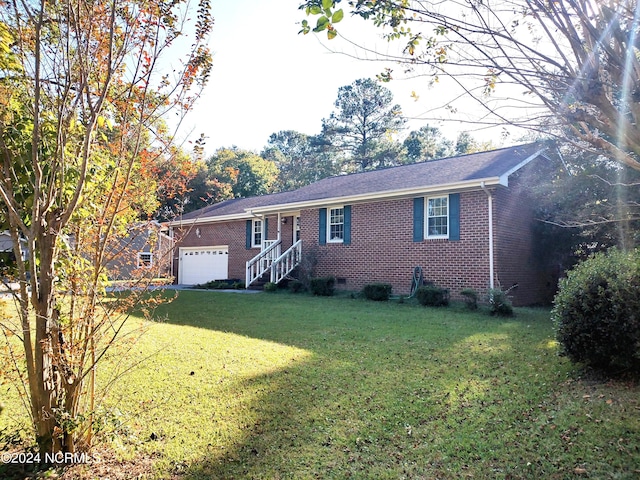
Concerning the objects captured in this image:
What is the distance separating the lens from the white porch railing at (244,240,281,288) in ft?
54.4

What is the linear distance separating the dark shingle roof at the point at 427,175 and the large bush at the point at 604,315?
22.8ft

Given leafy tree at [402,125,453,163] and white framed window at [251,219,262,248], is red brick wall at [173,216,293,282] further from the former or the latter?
leafy tree at [402,125,453,163]

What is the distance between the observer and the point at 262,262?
671 inches

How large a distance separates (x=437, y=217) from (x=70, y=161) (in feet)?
36.5

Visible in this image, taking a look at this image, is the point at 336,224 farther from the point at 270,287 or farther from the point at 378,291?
the point at 378,291

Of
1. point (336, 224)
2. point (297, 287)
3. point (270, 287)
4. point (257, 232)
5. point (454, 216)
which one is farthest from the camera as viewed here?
point (257, 232)

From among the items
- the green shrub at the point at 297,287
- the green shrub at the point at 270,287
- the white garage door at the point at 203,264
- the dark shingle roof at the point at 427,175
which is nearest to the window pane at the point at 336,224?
the dark shingle roof at the point at 427,175

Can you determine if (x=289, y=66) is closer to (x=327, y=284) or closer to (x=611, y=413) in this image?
(x=611, y=413)

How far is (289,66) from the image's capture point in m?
4.84

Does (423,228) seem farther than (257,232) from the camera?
No

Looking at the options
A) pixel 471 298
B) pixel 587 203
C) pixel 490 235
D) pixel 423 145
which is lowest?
pixel 471 298

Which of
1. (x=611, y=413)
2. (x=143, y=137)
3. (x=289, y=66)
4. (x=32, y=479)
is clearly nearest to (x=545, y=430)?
(x=611, y=413)

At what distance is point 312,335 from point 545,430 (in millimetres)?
4283

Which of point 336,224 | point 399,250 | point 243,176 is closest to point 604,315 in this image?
point 399,250
